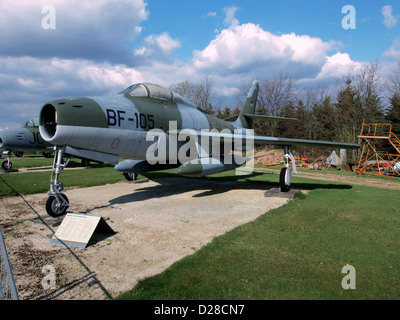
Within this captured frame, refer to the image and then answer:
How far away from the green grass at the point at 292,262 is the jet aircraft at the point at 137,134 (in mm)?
3465

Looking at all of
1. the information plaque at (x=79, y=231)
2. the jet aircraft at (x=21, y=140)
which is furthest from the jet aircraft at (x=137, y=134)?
the jet aircraft at (x=21, y=140)

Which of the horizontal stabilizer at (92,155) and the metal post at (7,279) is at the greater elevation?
the horizontal stabilizer at (92,155)

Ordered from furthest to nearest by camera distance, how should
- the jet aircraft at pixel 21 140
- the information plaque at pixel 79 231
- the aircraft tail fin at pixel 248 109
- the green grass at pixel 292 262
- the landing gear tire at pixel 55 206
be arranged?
1. the jet aircraft at pixel 21 140
2. the aircraft tail fin at pixel 248 109
3. the landing gear tire at pixel 55 206
4. the information plaque at pixel 79 231
5. the green grass at pixel 292 262

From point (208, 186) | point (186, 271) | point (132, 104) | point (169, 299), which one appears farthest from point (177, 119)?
point (169, 299)

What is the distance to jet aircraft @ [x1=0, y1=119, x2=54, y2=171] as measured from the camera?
1762 cm

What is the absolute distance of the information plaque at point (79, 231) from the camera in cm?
462

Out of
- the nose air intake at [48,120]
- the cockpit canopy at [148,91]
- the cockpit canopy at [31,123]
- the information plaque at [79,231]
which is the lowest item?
the information plaque at [79,231]

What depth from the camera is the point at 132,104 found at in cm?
758

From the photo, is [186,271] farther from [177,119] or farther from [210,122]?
[210,122]

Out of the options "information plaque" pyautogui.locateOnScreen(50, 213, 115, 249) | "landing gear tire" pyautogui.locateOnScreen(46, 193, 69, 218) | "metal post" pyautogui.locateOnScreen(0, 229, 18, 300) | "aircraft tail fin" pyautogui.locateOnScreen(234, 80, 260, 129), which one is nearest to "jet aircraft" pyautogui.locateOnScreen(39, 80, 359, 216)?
"landing gear tire" pyautogui.locateOnScreen(46, 193, 69, 218)

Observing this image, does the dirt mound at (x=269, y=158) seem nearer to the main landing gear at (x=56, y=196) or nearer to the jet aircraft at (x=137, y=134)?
the jet aircraft at (x=137, y=134)

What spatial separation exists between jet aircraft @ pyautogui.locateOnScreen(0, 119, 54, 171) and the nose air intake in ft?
46.6

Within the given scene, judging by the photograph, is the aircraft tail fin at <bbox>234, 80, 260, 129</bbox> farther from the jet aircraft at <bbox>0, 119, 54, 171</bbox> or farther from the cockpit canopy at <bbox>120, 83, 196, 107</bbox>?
the jet aircraft at <bbox>0, 119, 54, 171</bbox>

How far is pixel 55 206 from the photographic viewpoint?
6.07 m
